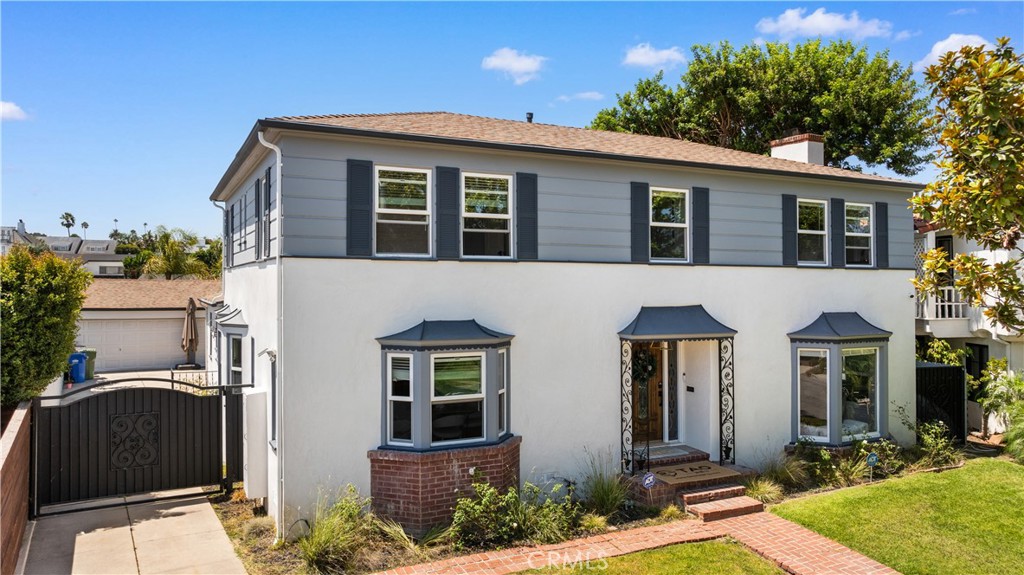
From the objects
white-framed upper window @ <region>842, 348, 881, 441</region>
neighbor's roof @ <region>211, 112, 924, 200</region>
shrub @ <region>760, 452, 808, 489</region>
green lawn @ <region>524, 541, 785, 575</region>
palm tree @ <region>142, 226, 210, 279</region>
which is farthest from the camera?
palm tree @ <region>142, 226, 210, 279</region>

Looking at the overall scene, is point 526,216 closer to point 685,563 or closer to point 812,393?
point 685,563

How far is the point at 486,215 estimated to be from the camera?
34.0 ft

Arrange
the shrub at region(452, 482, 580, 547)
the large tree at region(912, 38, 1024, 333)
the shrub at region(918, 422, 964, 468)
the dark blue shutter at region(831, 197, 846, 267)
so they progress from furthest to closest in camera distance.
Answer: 1. the dark blue shutter at region(831, 197, 846, 267)
2. the shrub at region(918, 422, 964, 468)
3. the shrub at region(452, 482, 580, 547)
4. the large tree at region(912, 38, 1024, 333)

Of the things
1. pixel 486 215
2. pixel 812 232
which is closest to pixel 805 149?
pixel 812 232

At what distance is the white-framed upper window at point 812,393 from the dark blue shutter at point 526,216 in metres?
6.22

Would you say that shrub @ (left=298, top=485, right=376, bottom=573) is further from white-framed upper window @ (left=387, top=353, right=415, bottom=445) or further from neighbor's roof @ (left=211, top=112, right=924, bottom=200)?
neighbor's roof @ (left=211, top=112, right=924, bottom=200)

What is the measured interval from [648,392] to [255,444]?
24.3ft

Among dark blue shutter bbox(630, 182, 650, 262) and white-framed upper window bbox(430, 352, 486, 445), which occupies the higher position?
dark blue shutter bbox(630, 182, 650, 262)

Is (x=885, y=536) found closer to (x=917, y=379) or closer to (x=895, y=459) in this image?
(x=895, y=459)

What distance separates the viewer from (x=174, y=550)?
858 centimetres

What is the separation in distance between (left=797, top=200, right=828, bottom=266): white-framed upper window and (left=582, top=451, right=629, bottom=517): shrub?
622 centimetres

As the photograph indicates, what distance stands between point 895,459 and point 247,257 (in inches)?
527

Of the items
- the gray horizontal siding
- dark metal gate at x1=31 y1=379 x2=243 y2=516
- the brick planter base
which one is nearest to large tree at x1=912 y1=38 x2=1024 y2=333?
the gray horizontal siding

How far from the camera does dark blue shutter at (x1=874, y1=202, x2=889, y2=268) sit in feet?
45.0
